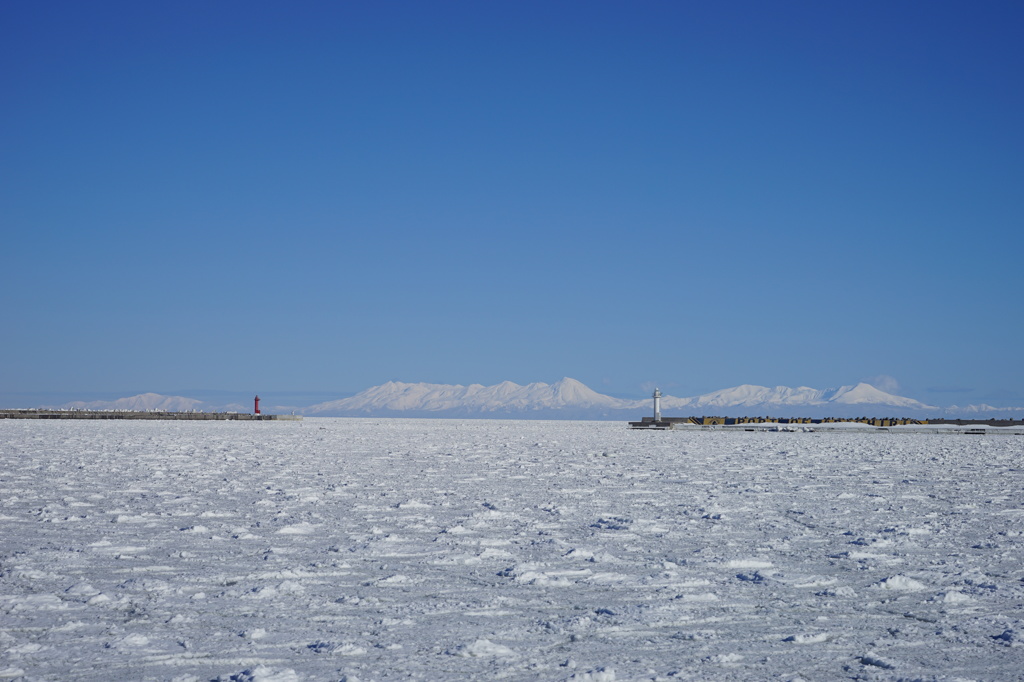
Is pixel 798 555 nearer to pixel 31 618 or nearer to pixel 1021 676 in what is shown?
pixel 1021 676

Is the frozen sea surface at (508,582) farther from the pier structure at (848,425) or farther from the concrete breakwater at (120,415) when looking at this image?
the concrete breakwater at (120,415)

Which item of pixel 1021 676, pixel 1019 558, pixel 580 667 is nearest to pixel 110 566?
pixel 580 667

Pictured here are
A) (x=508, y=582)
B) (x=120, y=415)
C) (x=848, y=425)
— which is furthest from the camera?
(x=120, y=415)

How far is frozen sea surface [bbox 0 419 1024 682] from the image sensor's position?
12.2 feet

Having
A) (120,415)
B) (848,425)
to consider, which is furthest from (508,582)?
(120,415)

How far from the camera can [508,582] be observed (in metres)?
5.31

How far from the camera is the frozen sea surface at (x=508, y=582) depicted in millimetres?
3717

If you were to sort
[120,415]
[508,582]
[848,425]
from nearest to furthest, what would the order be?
[508,582] → [848,425] → [120,415]

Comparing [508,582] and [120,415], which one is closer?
[508,582]

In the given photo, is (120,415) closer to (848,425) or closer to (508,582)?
(848,425)

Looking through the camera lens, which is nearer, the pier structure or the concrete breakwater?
the pier structure

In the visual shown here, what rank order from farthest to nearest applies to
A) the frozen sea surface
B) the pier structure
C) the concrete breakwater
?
the concrete breakwater, the pier structure, the frozen sea surface

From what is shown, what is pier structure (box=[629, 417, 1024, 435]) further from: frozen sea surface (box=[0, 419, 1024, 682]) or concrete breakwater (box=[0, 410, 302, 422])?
concrete breakwater (box=[0, 410, 302, 422])

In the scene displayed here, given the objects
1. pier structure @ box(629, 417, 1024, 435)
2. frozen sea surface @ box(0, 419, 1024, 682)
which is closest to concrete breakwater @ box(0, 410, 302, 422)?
pier structure @ box(629, 417, 1024, 435)
